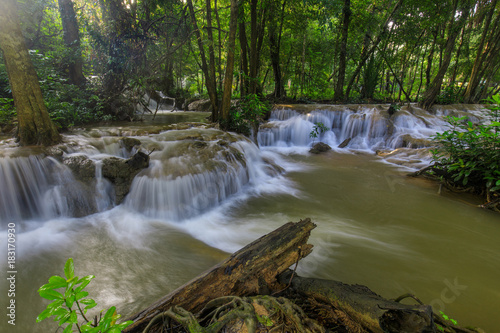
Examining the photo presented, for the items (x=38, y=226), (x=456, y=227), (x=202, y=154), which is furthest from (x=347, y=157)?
(x=38, y=226)

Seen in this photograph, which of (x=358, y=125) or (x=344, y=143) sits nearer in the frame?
(x=344, y=143)

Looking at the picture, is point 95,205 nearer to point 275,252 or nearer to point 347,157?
point 275,252

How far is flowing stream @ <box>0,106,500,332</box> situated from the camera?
264 cm

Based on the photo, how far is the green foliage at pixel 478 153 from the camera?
4195 mm

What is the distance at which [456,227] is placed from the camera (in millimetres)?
3910

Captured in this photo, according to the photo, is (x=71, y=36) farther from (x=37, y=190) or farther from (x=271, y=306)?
(x=271, y=306)

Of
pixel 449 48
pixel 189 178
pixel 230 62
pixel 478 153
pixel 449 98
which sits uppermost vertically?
pixel 449 48

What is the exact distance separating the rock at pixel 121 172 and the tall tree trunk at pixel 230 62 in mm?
3778

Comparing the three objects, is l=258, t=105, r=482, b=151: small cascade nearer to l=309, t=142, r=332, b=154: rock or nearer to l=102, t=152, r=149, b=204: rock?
l=309, t=142, r=332, b=154: rock

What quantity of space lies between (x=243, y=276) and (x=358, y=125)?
426 inches

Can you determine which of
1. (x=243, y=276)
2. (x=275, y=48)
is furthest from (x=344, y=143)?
(x=243, y=276)

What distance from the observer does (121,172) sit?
15.6ft

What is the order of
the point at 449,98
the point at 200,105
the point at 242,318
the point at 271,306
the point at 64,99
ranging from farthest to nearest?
the point at 200,105 < the point at 449,98 < the point at 64,99 < the point at 271,306 < the point at 242,318

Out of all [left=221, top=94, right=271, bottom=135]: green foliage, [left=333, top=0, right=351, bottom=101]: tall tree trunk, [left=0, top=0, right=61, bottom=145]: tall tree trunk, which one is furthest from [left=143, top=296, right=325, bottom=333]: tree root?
[left=333, top=0, right=351, bottom=101]: tall tree trunk
